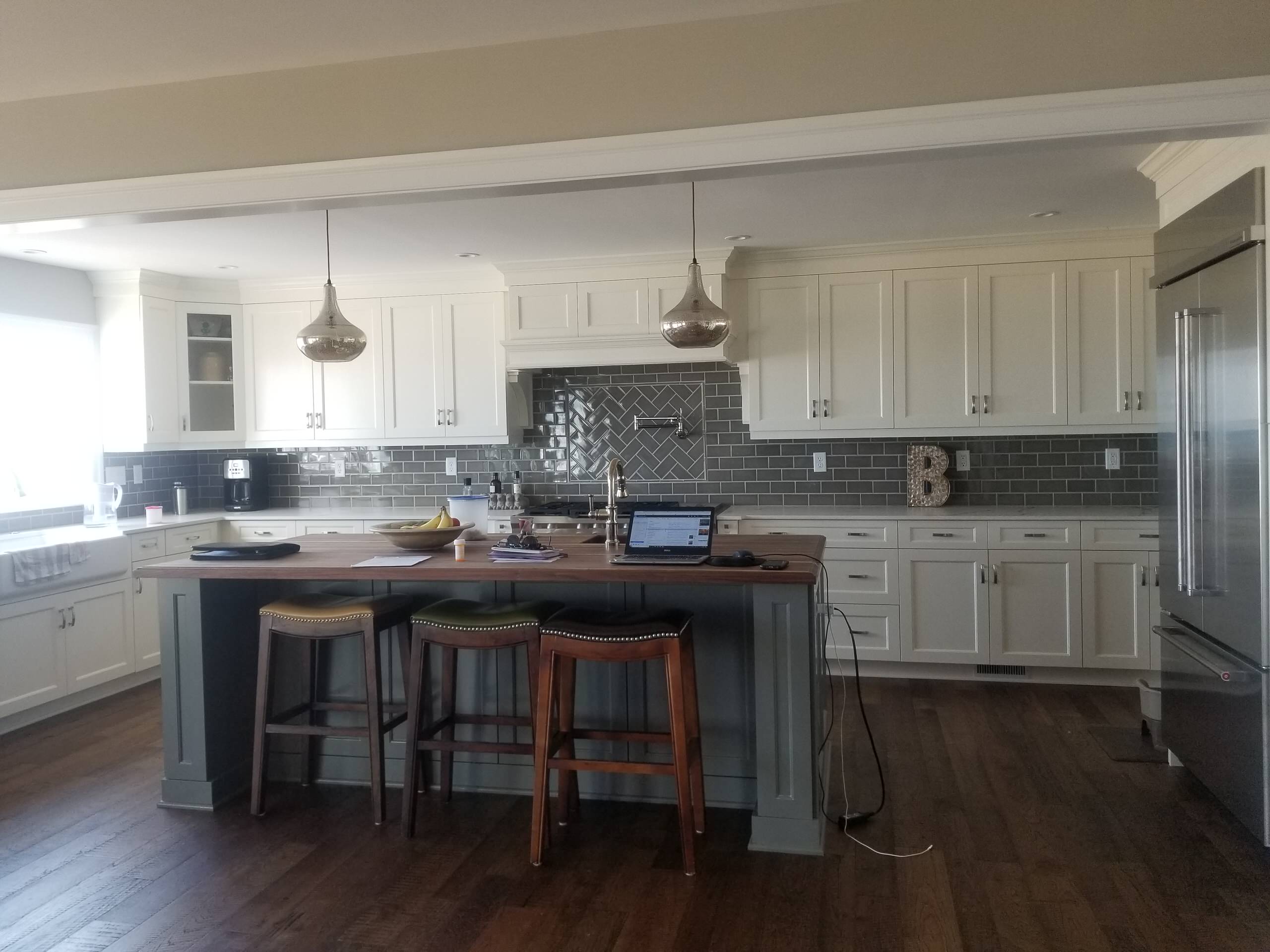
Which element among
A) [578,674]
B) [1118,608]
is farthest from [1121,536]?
[578,674]

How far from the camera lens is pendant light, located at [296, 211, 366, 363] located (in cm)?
355

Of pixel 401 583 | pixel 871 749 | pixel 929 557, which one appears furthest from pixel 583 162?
pixel 929 557

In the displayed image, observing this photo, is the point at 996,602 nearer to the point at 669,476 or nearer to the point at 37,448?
the point at 669,476

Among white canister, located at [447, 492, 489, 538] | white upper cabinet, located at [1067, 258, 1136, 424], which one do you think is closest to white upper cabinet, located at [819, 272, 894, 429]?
white upper cabinet, located at [1067, 258, 1136, 424]

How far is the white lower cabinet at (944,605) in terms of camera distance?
4930 mm

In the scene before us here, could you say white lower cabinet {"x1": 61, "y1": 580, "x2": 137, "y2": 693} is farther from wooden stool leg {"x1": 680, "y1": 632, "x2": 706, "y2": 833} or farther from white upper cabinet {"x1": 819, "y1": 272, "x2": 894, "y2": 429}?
white upper cabinet {"x1": 819, "y1": 272, "x2": 894, "y2": 429}

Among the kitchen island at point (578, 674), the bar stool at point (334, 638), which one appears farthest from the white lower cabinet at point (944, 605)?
the bar stool at point (334, 638)

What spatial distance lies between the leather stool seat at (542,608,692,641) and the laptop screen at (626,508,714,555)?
0.70 feet

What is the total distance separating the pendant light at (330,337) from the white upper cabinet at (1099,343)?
361 cm

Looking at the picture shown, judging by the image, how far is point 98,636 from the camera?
487 cm

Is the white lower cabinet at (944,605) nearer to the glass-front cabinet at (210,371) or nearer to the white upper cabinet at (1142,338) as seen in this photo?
the white upper cabinet at (1142,338)

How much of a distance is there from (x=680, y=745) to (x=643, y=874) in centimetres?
41

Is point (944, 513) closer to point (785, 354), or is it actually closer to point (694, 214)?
point (785, 354)

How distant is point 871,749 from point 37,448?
4644mm
